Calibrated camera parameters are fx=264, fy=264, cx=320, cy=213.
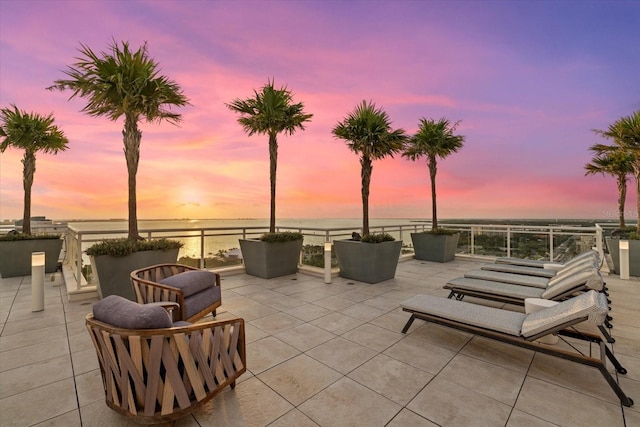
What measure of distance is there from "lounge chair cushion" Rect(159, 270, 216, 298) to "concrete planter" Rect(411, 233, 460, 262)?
251 inches

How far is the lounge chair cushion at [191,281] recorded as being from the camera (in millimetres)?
3240

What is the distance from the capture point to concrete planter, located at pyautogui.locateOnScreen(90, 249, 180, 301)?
414 centimetres

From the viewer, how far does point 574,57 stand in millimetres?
6926

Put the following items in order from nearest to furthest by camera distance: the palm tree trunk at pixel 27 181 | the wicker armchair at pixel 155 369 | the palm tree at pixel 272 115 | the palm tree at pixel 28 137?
1. the wicker armchair at pixel 155 369
2. the palm tree at pixel 272 115
3. the palm tree at pixel 28 137
4. the palm tree trunk at pixel 27 181

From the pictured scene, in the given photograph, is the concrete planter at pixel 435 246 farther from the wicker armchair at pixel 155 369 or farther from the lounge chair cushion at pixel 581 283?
the wicker armchair at pixel 155 369

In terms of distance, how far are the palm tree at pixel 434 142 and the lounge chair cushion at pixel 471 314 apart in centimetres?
559

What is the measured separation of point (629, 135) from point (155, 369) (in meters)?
9.69

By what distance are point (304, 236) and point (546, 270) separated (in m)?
4.85

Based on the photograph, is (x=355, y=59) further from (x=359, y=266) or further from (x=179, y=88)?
(x=359, y=266)

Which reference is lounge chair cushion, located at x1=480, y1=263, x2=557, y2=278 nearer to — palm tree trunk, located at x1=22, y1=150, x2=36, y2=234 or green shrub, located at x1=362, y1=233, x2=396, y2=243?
green shrub, located at x1=362, y1=233, x2=396, y2=243

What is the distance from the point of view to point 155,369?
60.2 inches

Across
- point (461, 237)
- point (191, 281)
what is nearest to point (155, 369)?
point (191, 281)

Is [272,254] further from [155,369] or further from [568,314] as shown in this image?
[568,314]

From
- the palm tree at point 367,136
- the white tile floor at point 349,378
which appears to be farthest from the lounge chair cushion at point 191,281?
the palm tree at point 367,136
